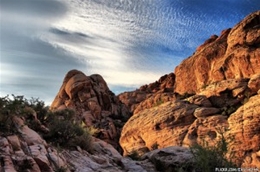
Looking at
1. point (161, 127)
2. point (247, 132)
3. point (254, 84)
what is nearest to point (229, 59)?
point (254, 84)

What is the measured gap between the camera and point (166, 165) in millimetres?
14125

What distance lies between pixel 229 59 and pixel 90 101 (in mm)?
23748

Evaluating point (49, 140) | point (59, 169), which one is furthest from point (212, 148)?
point (49, 140)

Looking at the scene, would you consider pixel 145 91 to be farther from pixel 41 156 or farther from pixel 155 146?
pixel 41 156

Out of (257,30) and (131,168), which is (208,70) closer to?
(257,30)

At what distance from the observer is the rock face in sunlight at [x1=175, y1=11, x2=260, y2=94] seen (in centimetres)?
3298

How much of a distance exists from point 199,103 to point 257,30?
10917mm

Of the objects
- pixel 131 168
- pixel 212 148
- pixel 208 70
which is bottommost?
pixel 131 168

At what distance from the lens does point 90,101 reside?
50.5 metres

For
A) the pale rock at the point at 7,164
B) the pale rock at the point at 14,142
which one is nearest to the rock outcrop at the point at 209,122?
the pale rock at the point at 14,142

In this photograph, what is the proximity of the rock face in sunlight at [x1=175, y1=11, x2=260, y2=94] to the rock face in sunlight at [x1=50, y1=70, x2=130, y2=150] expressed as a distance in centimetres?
1236

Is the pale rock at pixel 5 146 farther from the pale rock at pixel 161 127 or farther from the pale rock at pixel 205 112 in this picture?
the pale rock at pixel 205 112

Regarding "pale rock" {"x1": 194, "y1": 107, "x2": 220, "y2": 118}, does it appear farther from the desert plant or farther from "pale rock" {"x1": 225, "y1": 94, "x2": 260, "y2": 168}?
the desert plant

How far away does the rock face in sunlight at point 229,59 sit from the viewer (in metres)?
33.0
